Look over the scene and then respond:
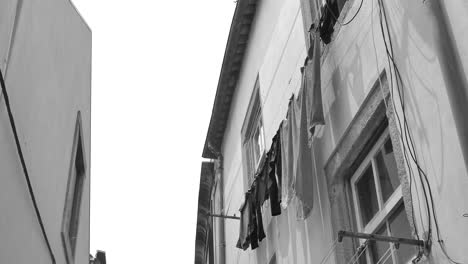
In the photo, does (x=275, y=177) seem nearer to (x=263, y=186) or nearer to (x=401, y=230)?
(x=263, y=186)

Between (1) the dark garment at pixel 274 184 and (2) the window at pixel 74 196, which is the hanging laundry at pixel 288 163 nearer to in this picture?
(1) the dark garment at pixel 274 184

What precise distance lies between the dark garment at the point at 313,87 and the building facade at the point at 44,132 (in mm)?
2845

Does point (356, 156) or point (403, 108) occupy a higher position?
point (356, 156)

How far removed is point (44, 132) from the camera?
24.3 feet

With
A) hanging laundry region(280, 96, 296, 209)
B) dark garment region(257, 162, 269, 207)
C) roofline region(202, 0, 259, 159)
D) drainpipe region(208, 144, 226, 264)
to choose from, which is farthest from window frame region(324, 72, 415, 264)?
drainpipe region(208, 144, 226, 264)

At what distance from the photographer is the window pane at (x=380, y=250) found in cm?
581

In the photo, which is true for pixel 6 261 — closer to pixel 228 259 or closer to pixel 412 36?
pixel 412 36

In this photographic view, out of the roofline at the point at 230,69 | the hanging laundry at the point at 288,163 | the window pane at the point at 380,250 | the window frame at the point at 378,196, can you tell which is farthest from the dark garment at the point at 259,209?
the roofline at the point at 230,69

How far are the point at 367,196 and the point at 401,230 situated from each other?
0.89m

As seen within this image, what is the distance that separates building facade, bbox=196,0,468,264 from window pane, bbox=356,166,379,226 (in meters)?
0.01

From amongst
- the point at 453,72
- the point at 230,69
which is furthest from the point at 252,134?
the point at 453,72

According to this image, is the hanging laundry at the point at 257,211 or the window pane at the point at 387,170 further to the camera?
the hanging laundry at the point at 257,211

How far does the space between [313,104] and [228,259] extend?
8653 mm

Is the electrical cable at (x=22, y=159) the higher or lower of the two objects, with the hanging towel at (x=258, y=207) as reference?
lower
